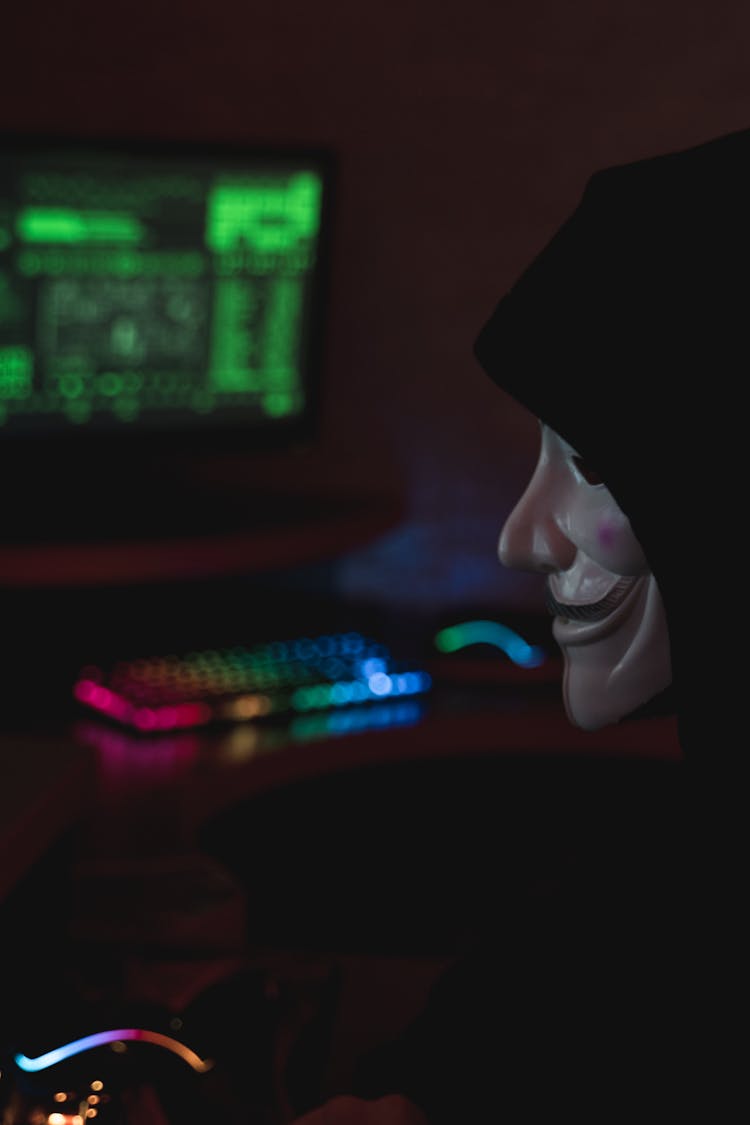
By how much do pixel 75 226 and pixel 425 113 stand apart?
0.53 m

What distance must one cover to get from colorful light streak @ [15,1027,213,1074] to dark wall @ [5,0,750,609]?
141 cm

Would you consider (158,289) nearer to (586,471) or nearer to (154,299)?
(154,299)

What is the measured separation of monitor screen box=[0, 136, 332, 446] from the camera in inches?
75.2

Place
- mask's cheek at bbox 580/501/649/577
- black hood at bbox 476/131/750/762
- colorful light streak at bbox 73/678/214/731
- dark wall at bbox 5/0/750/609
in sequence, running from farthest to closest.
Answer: dark wall at bbox 5/0/750/609, colorful light streak at bbox 73/678/214/731, mask's cheek at bbox 580/501/649/577, black hood at bbox 476/131/750/762

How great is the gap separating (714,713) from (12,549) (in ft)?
3.87

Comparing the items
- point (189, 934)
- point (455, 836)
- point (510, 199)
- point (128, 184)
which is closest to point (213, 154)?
point (128, 184)

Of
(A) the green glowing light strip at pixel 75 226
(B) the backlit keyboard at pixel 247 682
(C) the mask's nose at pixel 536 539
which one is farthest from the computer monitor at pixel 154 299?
(C) the mask's nose at pixel 536 539

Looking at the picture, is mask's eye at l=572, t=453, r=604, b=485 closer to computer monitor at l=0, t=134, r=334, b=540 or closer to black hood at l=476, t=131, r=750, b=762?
black hood at l=476, t=131, r=750, b=762

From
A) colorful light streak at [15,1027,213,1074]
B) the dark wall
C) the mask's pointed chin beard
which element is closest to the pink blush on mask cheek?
the mask's pointed chin beard

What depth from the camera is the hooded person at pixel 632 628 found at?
708 mm

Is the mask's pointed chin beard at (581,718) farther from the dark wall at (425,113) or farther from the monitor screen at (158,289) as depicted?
the dark wall at (425,113)

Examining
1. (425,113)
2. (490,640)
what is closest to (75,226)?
(425,113)

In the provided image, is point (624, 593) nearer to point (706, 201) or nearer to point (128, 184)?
point (706, 201)

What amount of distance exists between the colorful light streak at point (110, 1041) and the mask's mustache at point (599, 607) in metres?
0.31
